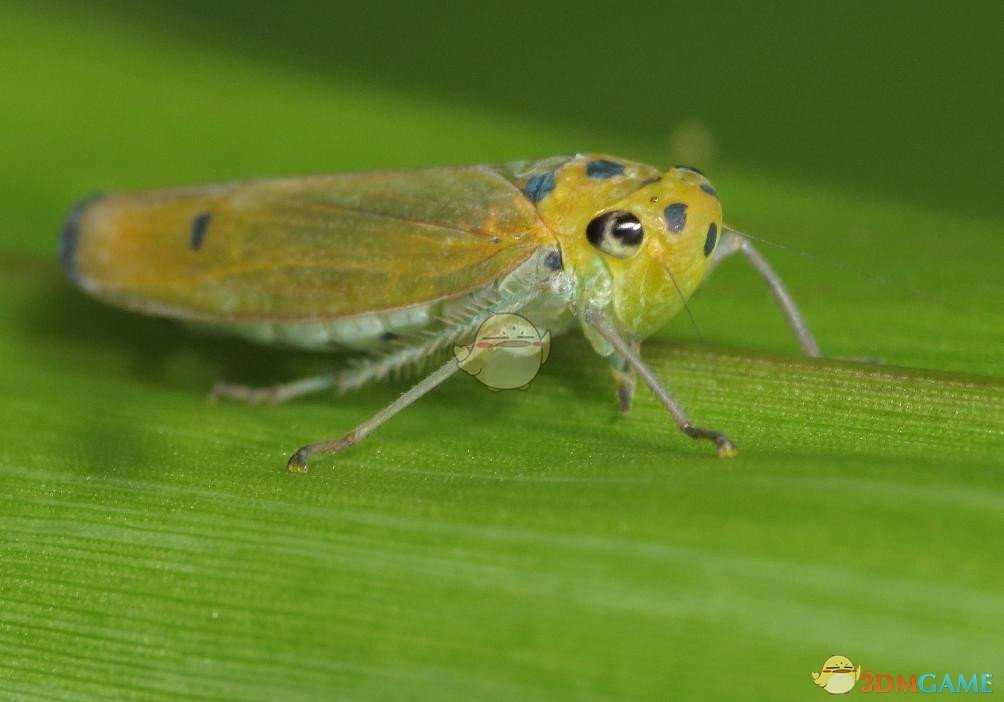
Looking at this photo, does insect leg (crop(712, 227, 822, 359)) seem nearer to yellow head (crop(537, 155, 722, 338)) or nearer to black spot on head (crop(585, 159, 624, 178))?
yellow head (crop(537, 155, 722, 338))

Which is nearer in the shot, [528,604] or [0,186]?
[528,604]

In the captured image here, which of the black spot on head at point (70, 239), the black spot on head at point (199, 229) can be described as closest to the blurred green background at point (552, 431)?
the black spot on head at point (70, 239)

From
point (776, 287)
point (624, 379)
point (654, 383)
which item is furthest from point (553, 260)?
point (776, 287)

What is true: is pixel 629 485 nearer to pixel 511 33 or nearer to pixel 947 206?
pixel 947 206

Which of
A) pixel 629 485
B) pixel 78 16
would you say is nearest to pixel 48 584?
pixel 629 485

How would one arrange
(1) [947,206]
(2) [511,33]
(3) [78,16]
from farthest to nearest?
1. (2) [511,33]
2. (3) [78,16]
3. (1) [947,206]
